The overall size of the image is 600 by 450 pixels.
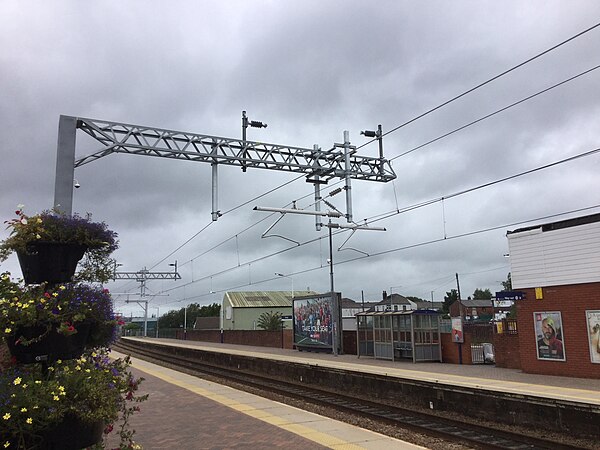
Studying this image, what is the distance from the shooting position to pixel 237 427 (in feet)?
29.8

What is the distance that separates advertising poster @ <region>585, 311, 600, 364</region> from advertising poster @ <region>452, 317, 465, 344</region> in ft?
19.9

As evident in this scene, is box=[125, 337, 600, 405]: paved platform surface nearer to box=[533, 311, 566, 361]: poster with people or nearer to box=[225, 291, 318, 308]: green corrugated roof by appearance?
box=[533, 311, 566, 361]: poster with people

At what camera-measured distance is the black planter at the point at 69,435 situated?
4.11 meters

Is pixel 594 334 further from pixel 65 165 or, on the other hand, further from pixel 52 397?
pixel 52 397

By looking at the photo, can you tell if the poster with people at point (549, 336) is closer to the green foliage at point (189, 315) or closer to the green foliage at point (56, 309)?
the green foliage at point (56, 309)

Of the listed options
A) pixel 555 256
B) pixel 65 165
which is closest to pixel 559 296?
pixel 555 256

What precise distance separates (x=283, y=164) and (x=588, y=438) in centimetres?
964

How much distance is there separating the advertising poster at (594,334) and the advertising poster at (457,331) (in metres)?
6.06

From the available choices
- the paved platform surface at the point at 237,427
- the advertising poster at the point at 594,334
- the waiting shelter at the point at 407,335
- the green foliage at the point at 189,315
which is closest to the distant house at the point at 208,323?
the green foliage at the point at 189,315

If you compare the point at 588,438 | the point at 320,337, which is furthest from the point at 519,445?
the point at 320,337

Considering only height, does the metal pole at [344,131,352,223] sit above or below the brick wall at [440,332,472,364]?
above

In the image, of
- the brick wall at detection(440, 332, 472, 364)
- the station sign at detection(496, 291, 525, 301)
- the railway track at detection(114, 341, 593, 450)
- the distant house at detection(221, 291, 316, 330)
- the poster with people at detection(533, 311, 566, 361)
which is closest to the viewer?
the railway track at detection(114, 341, 593, 450)

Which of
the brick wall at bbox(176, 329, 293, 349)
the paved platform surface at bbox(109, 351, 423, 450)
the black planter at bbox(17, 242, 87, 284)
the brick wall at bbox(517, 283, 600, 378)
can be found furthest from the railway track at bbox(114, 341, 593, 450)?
the brick wall at bbox(176, 329, 293, 349)

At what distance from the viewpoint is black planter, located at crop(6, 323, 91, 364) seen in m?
4.31
